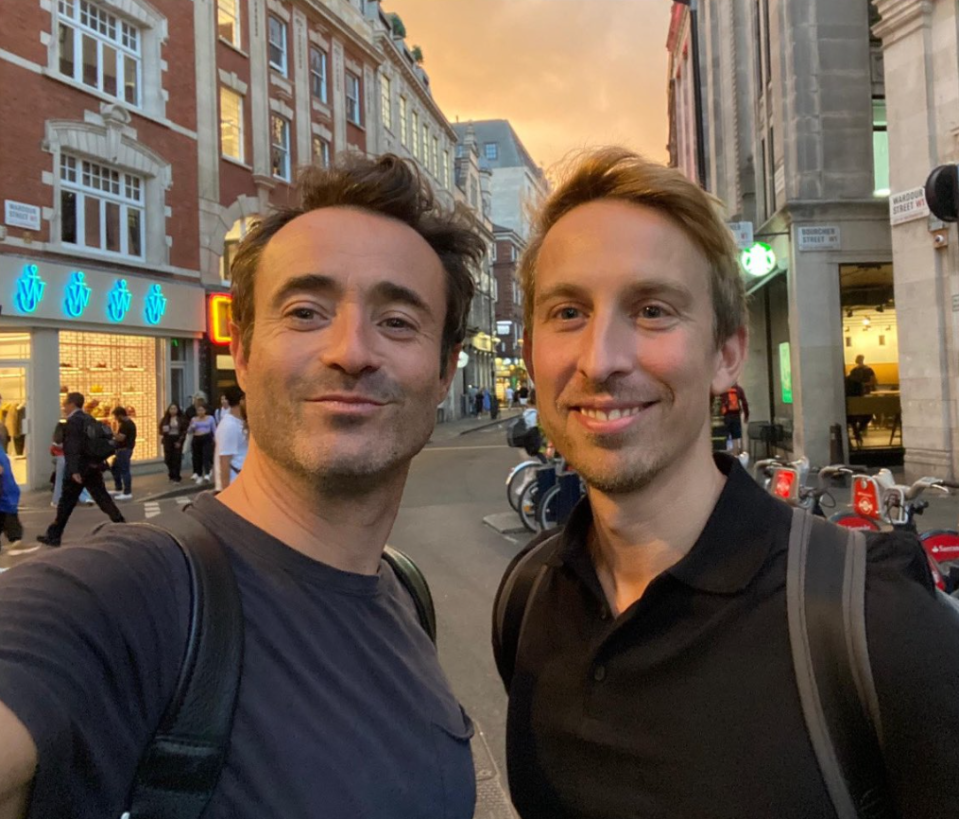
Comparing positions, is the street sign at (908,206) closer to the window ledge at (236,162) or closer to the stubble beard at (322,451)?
the stubble beard at (322,451)

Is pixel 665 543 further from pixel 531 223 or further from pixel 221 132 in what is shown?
pixel 221 132

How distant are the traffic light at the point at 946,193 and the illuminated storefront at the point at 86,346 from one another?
1305cm

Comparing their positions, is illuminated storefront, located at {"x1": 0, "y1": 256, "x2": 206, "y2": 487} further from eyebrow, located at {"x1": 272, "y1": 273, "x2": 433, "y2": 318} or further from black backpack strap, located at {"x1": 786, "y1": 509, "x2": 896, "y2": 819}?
black backpack strap, located at {"x1": 786, "y1": 509, "x2": 896, "y2": 819}

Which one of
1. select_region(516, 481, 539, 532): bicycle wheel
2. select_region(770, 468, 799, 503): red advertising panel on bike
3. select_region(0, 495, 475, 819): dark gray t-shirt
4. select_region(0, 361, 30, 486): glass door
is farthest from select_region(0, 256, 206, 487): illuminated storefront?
select_region(0, 495, 475, 819): dark gray t-shirt

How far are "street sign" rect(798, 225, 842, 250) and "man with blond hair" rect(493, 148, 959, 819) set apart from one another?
13.5 m

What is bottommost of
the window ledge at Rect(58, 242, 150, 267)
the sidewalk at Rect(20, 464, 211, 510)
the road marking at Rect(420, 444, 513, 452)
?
the sidewalk at Rect(20, 464, 211, 510)

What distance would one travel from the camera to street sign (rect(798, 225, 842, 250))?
13.6 m

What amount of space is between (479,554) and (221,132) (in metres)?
17.5

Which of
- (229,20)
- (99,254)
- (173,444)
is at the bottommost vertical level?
(173,444)

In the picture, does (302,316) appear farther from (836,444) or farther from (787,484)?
(836,444)

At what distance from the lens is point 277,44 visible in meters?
23.6

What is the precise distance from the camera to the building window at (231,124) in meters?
21.0

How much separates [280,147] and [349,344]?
24373mm

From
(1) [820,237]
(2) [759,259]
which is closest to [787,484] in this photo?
(1) [820,237]
